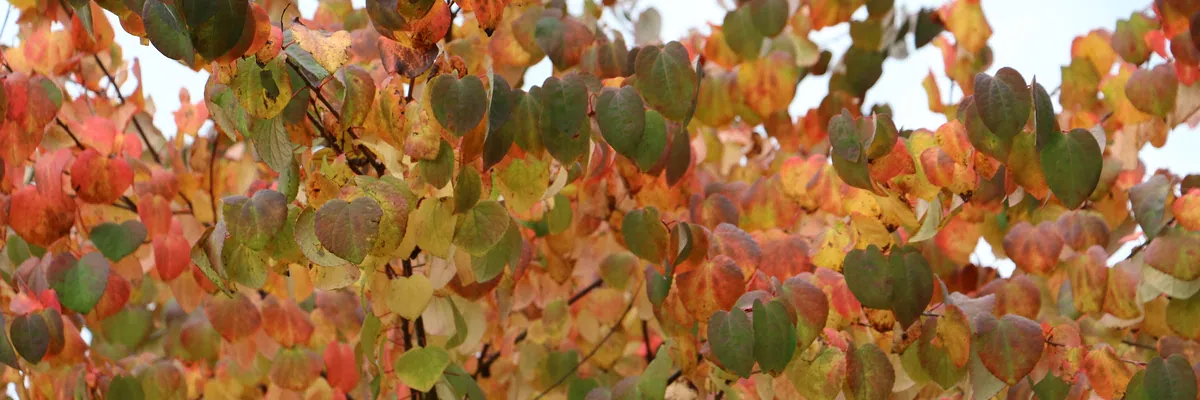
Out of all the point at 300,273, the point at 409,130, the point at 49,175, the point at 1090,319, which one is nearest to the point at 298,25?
the point at 409,130

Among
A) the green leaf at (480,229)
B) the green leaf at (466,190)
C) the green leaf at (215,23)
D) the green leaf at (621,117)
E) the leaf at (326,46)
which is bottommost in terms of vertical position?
the green leaf at (480,229)

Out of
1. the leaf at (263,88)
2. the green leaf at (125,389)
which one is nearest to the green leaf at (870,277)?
the leaf at (263,88)

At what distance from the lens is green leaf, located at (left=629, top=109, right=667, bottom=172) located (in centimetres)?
105

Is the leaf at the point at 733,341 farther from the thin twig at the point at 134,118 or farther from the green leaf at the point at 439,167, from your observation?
the thin twig at the point at 134,118

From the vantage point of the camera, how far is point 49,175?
1.31 metres

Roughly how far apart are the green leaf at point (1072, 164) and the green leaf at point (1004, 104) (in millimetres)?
39

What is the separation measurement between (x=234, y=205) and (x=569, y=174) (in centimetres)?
30

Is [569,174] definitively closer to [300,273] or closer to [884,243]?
[884,243]

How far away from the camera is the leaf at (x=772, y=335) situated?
102 centimetres

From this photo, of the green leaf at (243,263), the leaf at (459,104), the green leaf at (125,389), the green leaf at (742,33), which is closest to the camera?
the leaf at (459,104)

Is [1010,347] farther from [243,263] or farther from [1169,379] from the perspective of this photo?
[243,263]

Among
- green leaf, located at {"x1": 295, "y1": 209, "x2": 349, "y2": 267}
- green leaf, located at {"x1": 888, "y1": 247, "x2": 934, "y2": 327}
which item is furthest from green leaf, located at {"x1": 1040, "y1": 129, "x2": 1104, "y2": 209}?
green leaf, located at {"x1": 295, "y1": 209, "x2": 349, "y2": 267}

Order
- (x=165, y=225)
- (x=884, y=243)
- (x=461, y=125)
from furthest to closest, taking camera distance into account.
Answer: (x=165, y=225), (x=884, y=243), (x=461, y=125)

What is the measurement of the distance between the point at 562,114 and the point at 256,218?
0.82 ft
